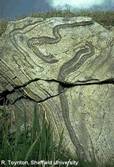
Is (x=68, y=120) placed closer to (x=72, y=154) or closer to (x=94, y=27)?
(x=72, y=154)

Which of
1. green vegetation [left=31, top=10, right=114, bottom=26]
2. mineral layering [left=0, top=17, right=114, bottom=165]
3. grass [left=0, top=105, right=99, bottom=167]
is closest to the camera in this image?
grass [left=0, top=105, right=99, bottom=167]

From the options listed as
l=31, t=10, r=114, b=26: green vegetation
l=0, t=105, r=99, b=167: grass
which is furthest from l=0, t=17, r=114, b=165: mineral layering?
l=31, t=10, r=114, b=26: green vegetation

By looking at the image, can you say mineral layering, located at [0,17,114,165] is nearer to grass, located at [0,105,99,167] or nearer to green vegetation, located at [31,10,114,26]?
grass, located at [0,105,99,167]

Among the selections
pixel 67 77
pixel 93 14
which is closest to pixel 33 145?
pixel 67 77

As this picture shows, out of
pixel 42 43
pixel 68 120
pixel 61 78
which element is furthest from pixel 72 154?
pixel 42 43

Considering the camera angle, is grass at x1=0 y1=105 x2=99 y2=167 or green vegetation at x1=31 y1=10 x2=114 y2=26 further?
green vegetation at x1=31 y1=10 x2=114 y2=26

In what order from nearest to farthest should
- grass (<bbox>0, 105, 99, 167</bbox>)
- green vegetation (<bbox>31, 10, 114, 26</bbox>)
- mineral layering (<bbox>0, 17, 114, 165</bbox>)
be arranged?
grass (<bbox>0, 105, 99, 167</bbox>) → mineral layering (<bbox>0, 17, 114, 165</bbox>) → green vegetation (<bbox>31, 10, 114, 26</bbox>)

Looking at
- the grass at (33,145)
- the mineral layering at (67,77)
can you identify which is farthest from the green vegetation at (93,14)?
the grass at (33,145)

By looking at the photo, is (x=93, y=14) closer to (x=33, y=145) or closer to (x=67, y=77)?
(x=67, y=77)

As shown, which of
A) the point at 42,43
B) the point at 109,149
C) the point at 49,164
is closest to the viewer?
the point at 49,164
